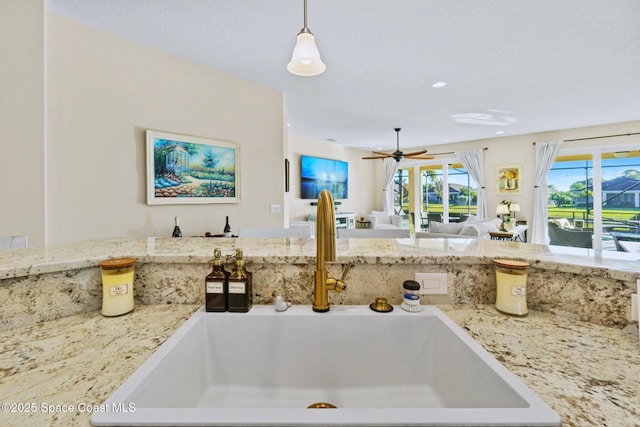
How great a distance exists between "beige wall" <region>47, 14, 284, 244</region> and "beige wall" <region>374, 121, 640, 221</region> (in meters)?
5.42

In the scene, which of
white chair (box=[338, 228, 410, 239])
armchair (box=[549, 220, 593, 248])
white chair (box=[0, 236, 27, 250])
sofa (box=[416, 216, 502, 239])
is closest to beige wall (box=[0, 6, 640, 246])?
white chair (box=[0, 236, 27, 250])

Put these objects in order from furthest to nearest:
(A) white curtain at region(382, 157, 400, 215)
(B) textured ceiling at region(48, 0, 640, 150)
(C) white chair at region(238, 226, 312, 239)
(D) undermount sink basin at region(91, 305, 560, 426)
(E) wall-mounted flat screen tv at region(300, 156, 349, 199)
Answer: (A) white curtain at region(382, 157, 400, 215) < (E) wall-mounted flat screen tv at region(300, 156, 349, 199) < (C) white chair at region(238, 226, 312, 239) < (B) textured ceiling at region(48, 0, 640, 150) < (D) undermount sink basin at region(91, 305, 560, 426)

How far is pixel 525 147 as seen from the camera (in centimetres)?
581

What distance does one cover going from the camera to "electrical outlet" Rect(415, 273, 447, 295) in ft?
3.07

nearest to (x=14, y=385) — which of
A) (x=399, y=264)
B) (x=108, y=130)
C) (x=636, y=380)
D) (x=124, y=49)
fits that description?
(x=399, y=264)

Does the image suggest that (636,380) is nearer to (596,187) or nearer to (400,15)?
(400,15)

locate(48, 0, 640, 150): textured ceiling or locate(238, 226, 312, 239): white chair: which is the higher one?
locate(48, 0, 640, 150): textured ceiling

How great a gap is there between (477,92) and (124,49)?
369cm

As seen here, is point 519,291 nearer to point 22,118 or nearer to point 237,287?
point 237,287

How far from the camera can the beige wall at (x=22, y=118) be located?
176cm

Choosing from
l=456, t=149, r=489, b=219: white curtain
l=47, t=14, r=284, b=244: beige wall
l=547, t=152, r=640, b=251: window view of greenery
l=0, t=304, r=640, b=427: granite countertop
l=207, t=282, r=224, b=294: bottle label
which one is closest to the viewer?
l=0, t=304, r=640, b=427: granite countertop

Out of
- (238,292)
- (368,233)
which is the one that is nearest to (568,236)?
(368,233)

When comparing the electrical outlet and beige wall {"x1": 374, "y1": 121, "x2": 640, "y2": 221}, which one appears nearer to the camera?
the electrical outlet

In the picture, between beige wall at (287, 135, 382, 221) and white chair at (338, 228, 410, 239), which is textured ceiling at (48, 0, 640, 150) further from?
beige wall at (287, 135, 382, 221)
